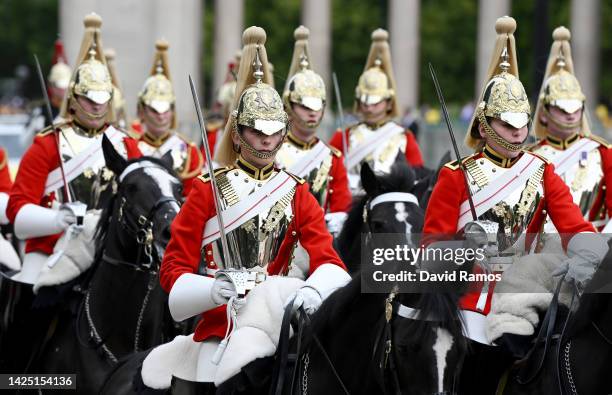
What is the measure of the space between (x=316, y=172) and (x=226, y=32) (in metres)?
43.6

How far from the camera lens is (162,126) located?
15.2 m

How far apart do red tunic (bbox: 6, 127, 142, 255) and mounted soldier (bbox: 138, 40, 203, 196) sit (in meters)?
2.53

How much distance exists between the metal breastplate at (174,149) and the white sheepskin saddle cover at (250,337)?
620 cm

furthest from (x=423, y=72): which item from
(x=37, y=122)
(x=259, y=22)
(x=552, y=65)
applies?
(x=552, y=65)

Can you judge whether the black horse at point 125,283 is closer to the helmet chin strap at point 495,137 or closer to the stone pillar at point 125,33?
the helmet chin strap at point 495,137

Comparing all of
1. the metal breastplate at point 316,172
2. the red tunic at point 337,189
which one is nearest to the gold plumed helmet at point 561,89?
the red tunic at point 337,189

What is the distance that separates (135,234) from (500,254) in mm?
2560

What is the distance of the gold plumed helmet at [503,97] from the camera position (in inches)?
367

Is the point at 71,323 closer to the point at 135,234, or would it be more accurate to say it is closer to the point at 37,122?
the point at 135,234

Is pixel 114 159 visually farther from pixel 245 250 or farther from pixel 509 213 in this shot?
pixel 509 213

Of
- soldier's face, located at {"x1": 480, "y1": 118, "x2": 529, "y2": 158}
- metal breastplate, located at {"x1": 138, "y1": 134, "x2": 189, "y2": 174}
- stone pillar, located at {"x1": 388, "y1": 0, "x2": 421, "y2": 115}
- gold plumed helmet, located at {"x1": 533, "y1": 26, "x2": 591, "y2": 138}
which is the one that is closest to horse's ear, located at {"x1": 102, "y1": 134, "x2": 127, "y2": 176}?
soldier's face, located at {"x1": 480, "y1": 118, "x2": 529, "y2": 158}

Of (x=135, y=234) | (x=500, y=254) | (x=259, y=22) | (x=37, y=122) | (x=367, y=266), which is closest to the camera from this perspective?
(x=367, y=266)

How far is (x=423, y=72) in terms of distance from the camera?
74.6 meters

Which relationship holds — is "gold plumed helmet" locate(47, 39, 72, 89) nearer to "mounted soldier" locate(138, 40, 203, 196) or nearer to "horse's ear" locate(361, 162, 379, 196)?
"mounted soldier" locate(138, 40, 203, 196)
